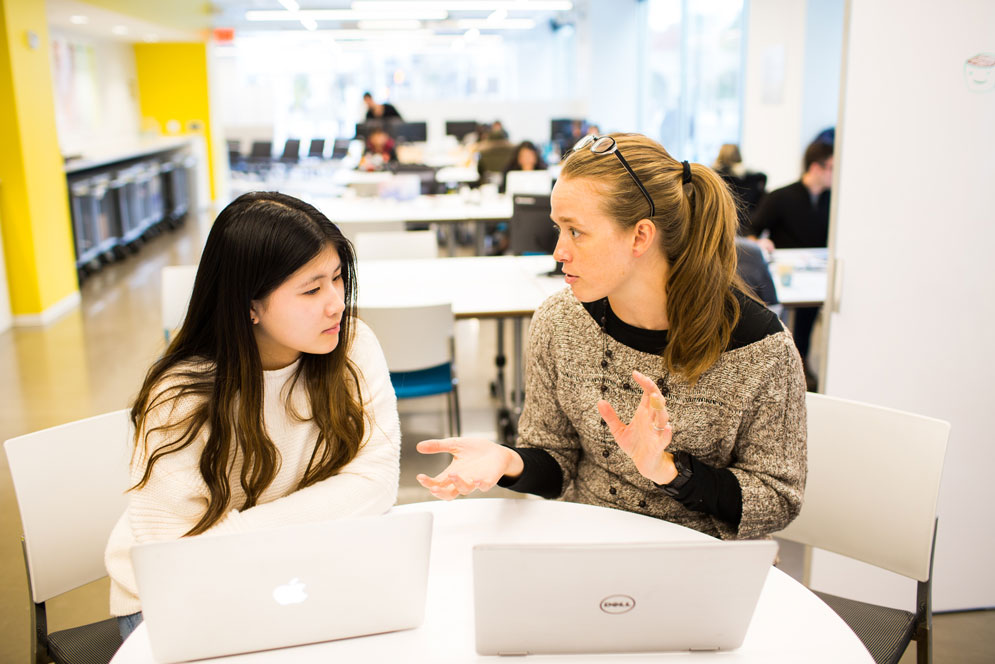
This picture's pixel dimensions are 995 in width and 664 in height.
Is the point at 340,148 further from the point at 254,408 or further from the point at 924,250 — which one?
the point at 254,408

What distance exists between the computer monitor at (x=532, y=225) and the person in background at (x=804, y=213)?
44.1 inches

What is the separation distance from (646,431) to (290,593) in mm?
578

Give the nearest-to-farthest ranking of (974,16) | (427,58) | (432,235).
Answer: (974,16), (432,235), (427,58)

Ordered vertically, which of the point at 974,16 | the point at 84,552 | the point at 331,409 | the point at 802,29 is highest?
the point at 802,29

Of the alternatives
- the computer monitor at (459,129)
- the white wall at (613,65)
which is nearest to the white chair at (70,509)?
the computer monitor at (459,129)

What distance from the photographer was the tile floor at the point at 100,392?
233 centimetres

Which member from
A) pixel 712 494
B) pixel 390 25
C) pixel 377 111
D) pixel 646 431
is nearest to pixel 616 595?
pixel 646 431

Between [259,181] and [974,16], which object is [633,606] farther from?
[259,181]

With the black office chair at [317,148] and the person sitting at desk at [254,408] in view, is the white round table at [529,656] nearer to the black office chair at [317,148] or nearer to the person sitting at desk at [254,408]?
the person sitting at desk at [254,408]

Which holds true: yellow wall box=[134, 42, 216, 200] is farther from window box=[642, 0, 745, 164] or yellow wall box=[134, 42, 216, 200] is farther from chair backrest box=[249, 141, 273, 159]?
window box=[642, 0, 745, 164]

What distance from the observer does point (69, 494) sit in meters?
1.55

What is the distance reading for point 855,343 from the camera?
7.24ft

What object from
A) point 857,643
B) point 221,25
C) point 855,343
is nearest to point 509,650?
point 857,643

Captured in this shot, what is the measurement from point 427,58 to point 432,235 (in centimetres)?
1435
